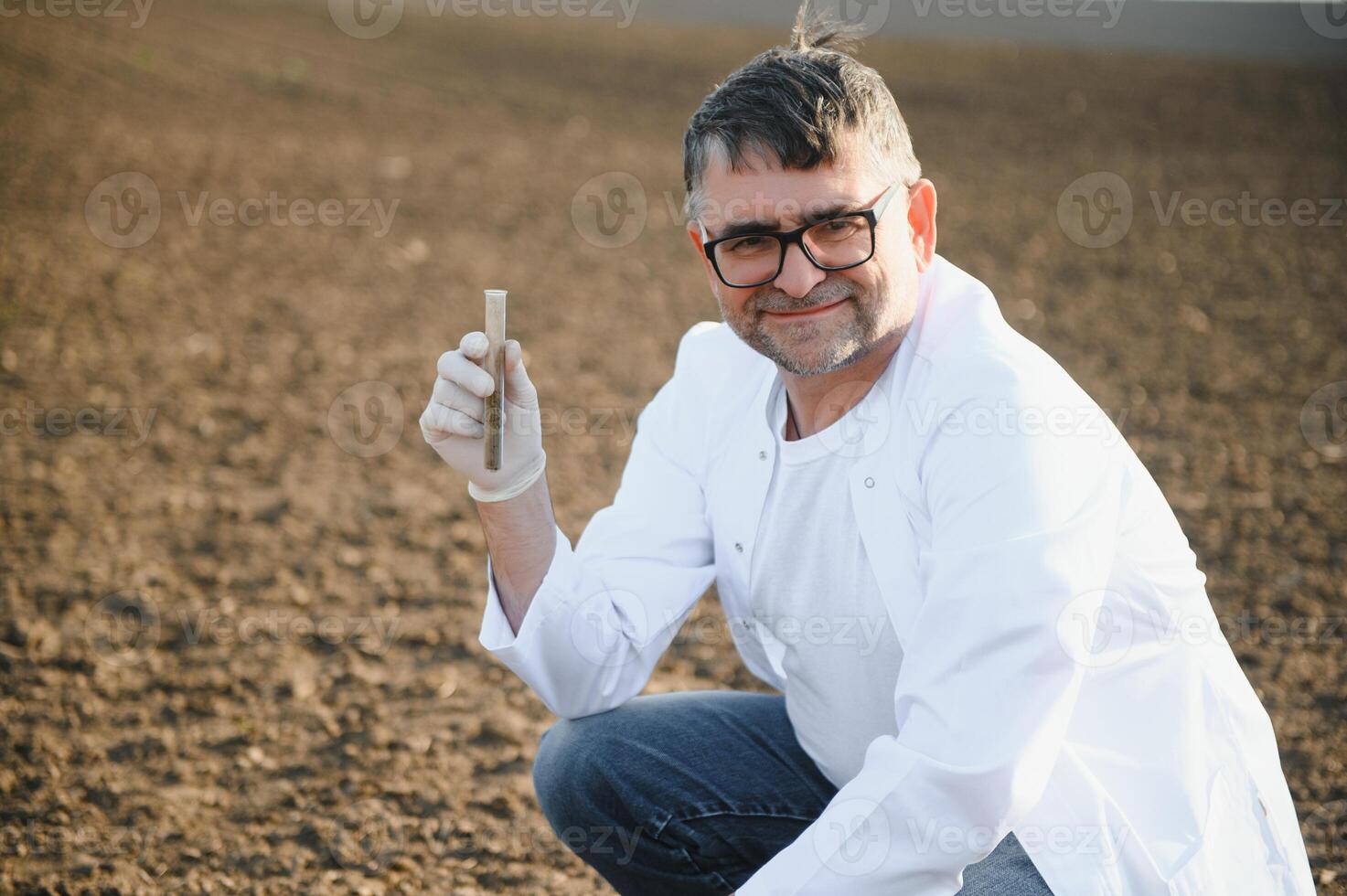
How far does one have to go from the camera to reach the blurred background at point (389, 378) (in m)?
2.97

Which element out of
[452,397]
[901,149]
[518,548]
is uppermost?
[901,149]

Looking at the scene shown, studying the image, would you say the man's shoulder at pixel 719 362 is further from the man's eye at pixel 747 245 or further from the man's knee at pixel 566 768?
the man's knee at pixel 566 768

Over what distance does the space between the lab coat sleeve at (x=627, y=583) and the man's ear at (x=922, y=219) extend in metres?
0.51

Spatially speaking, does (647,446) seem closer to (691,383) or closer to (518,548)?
(691,383)

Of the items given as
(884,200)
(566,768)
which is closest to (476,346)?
(884,200)

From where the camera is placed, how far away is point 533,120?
11938 mm

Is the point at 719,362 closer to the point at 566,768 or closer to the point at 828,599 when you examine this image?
the point at 828,599

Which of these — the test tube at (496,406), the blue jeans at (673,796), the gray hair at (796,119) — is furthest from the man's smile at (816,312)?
the blue jeans at (673,796)

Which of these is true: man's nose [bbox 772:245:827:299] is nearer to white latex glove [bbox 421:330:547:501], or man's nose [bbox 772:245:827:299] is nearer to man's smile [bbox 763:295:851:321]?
man's smile [bbox 763:295:851:321]

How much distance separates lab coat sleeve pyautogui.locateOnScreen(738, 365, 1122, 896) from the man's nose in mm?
408

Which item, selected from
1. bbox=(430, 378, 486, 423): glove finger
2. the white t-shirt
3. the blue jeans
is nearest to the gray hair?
the white t-shirt

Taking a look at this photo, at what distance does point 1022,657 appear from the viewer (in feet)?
5.08

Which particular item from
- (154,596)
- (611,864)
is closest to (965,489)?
(611,864)

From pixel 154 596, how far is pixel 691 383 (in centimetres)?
233
